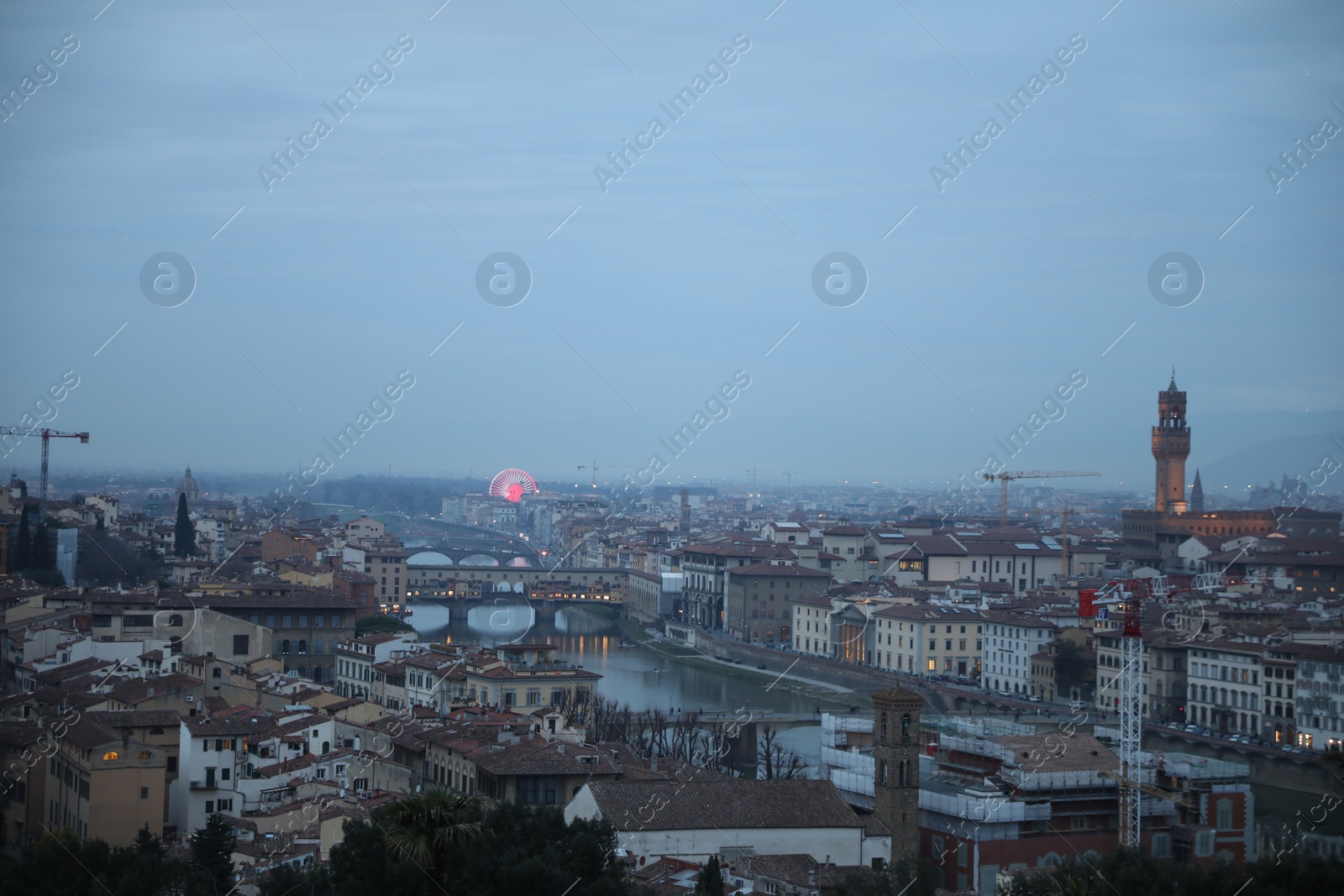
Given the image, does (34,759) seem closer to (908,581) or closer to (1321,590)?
(1321,590)

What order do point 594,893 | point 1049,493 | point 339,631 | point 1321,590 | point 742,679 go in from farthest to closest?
point 1049,493, point 742,679, point 1321,590, point 339,631, point 594,893

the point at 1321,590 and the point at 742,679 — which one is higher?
the point at 1321,590

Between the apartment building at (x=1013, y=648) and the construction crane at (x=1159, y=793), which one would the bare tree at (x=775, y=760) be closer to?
the construction crane at (x=1159, y=793)

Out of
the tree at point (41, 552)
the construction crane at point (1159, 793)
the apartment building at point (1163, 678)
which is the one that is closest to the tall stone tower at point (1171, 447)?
the apartment building at point (1163, 678)

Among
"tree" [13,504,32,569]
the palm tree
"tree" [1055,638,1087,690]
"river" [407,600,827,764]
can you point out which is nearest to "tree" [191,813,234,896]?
the palm tree

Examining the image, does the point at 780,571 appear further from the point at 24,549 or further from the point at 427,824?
the point at 427,824

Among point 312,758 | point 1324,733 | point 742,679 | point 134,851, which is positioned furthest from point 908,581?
point 134,851

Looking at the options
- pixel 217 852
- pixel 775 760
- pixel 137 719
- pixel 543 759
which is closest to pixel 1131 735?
pixel 543 759
